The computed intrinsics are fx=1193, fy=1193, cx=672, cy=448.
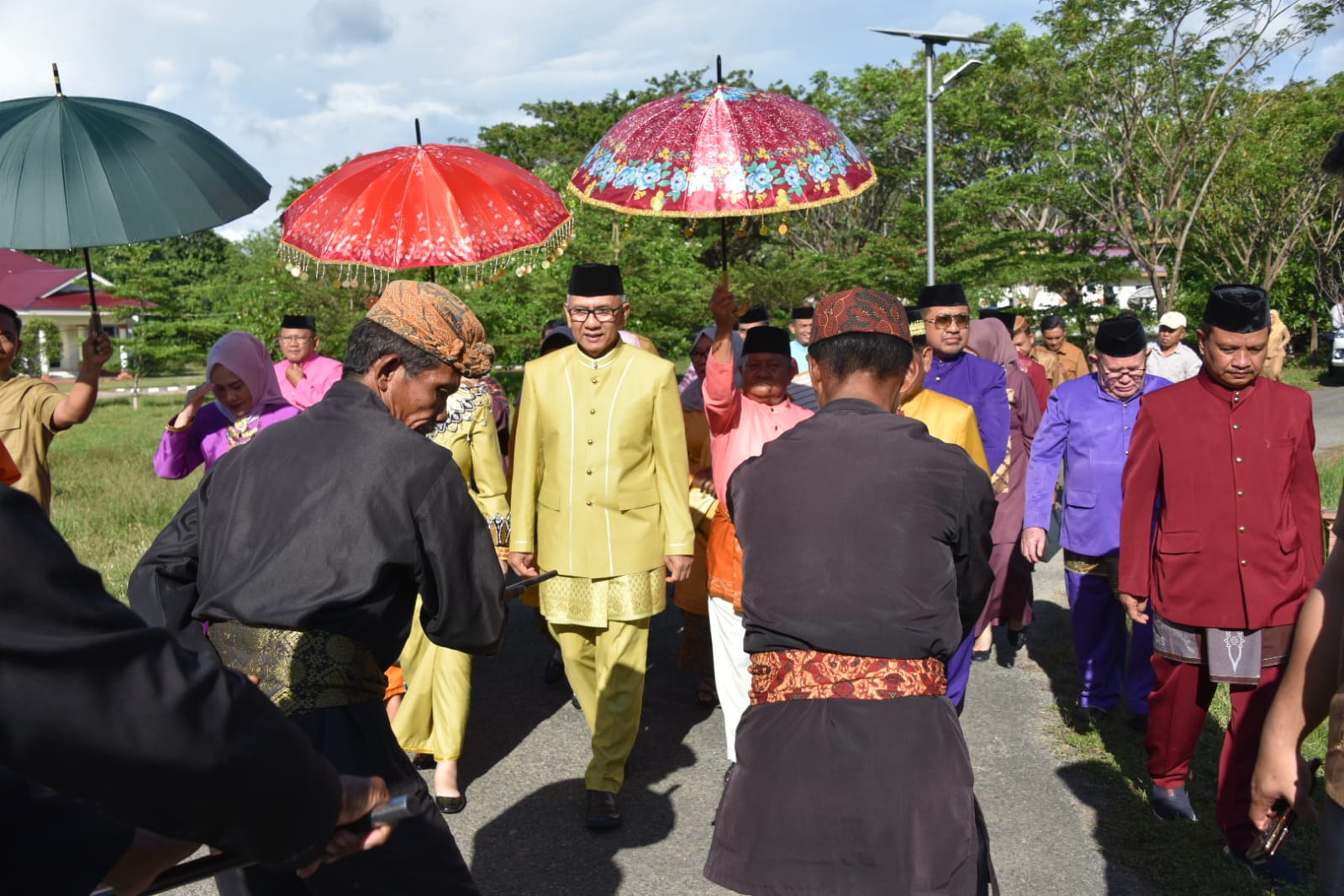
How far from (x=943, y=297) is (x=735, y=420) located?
5.60ft

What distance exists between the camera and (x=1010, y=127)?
2458 cm

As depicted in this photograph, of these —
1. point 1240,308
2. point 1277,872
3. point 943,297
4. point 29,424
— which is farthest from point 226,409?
point 1277,872

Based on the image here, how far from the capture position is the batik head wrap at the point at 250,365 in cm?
569

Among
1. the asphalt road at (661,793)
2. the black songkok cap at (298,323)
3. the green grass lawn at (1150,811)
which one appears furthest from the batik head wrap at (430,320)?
the black songkok cap at (298,323)

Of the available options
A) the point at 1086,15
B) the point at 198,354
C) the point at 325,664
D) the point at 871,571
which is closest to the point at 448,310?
the point at 325,664

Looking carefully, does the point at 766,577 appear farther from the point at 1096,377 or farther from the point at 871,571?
the point at 1096,377

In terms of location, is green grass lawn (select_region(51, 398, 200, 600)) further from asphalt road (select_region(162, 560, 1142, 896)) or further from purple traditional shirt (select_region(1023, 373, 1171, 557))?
purple traditional shirt (select_region(1023, 373, 1171, 557))

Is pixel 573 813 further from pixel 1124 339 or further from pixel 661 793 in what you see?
pixel 1124 339

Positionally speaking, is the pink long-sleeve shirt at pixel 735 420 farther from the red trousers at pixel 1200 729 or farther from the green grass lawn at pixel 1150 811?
the green grass lawn at pixel 1150 811

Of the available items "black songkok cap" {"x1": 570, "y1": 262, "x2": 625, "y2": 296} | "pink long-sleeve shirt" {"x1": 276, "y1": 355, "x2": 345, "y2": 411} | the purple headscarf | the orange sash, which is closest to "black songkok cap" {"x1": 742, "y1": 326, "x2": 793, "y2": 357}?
"black songkok cap" {"x1": 570, "y1": 262, "x2": 625, "y2": 296}

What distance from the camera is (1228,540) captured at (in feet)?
15.5

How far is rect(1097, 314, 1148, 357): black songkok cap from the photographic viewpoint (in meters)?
6.06

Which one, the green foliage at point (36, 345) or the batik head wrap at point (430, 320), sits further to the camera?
the green foliage at point (36, 345)

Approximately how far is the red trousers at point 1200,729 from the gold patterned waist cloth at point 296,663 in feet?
11.5
